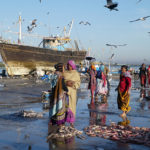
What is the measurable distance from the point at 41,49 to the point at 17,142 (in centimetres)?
3529

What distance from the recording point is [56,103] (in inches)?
237

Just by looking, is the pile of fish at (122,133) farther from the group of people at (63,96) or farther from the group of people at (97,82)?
the group of people at (97,82)

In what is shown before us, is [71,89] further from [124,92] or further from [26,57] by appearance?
[26,57]

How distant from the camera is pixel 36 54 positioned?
3941 cm

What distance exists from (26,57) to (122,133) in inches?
1319

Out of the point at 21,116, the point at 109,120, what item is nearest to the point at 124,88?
the point at 109,120

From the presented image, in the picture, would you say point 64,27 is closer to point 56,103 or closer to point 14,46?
point 14,46

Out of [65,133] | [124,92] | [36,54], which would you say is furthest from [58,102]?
[36,54]

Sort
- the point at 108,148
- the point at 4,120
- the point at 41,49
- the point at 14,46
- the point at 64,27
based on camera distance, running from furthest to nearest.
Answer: the point at 64,27 < the point at 41,49 < the point at 14,46 < the point at 4,120 < the point at 108,148

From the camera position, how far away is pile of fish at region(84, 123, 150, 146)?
527 centimetres

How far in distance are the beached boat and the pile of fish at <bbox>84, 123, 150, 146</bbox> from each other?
1237 inches

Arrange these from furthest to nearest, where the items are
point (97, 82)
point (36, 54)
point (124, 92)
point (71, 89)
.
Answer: point (36, 54) < point (97, 82) < point (124, 92) < point (71, 89)

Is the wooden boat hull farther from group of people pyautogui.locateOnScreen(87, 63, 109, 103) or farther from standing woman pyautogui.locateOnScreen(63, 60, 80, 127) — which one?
standing woman pyautogui.locateOnScreen(63, 60, 80, 127)

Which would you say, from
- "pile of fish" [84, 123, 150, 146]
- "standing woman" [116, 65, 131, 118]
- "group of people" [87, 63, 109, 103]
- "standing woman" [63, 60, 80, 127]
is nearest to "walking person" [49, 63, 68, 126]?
"standing woman" [63, 60, 80, 127]
